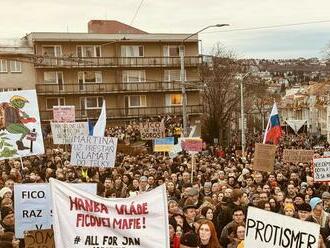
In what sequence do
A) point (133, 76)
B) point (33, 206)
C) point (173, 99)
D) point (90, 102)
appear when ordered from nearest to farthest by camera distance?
point (33, 206) → point (90, 102) → point (133, 76) → point (173, 99)

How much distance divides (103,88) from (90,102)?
165 cm

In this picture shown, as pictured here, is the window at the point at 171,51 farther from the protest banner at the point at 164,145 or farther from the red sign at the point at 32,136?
the red sign at the point at 32,136

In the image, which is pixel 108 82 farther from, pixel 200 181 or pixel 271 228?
A: pixel 271 228

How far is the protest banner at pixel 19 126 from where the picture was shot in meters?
13.9

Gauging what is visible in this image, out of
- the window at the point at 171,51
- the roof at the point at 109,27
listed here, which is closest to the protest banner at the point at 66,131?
the window at the point at 171,51

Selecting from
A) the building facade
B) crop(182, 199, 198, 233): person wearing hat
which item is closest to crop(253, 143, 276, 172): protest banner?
crop(182, 199, 198, 233): person wearing hat

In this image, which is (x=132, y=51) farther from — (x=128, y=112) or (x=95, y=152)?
(x=95, y=152)

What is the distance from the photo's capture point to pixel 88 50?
2076 inches

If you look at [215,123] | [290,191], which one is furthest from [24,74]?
[290,191]

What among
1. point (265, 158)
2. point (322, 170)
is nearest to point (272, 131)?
point (265, 158)

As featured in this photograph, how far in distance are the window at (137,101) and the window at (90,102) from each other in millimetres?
2572

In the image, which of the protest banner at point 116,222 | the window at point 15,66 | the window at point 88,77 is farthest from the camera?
the window at point 88,77

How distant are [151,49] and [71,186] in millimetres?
48254

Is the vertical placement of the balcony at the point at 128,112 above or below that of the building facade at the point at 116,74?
below
